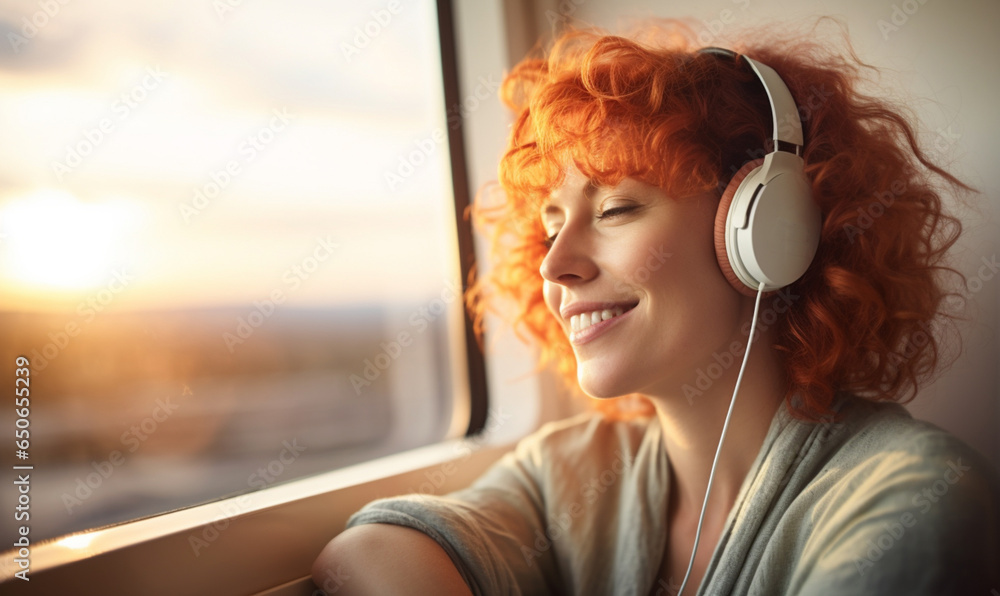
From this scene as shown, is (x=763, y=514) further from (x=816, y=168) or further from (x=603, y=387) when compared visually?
(x=816, y=168)

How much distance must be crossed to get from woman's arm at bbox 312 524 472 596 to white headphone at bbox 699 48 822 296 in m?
0.53

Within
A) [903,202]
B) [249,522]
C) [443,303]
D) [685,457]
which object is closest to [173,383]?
[249,522]

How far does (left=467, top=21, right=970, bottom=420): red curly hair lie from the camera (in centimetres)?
84

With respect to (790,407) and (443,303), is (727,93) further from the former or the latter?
(443,303)

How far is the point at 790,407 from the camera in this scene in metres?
0.86

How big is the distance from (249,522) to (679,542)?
638 mm

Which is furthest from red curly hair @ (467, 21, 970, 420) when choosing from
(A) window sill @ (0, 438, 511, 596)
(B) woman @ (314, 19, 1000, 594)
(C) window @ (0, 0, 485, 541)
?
(A) window sill @ (0, 438, 511, 596)

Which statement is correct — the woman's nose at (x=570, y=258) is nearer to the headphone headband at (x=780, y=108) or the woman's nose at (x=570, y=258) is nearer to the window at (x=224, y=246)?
the headphone headband at (x=780, y=108)

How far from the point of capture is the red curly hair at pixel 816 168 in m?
0.84

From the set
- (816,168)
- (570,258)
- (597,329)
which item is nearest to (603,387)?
(597,329)

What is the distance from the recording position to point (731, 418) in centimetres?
92

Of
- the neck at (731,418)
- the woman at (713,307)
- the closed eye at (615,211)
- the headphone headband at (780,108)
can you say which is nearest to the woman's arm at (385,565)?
the woman at (713,307)

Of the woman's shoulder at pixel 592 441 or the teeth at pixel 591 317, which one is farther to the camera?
the woman's shoulder at pixel 592 441

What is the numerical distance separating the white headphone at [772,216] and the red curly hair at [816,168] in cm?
4
